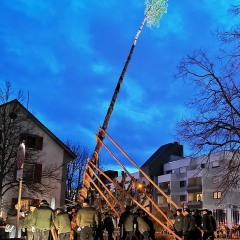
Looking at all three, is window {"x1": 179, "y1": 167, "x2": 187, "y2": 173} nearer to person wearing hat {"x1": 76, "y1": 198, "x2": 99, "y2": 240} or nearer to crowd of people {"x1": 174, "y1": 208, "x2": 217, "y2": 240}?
crowd of people {"x1": 174, "y1": 208, "x2": 217, "y2": 240}

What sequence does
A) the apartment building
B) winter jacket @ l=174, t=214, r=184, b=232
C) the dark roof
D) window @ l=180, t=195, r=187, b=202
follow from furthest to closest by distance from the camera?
1. the dark roof
2. window @ l=180, t=195, r=187, b=202
3. the apartment building
4. winter jacket @ l=174, t=214, r=184, b=232

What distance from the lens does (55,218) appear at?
12250 millimetres

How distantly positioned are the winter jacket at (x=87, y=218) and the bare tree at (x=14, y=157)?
20738 mm

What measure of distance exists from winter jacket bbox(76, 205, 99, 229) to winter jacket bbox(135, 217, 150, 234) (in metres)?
2.29

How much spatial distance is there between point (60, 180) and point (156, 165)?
117ft

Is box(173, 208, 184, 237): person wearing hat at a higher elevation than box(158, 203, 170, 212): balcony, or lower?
lower

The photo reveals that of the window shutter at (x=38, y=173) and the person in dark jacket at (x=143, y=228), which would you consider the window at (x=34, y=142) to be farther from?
the person in dark jacket at (x=143, y=228)

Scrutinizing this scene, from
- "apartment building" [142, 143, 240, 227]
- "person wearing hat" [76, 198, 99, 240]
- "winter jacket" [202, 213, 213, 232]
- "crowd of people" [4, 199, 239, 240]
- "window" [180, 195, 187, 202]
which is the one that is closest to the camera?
"person wearing hat" [76, 198, 99, 240]

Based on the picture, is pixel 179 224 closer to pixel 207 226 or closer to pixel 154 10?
pixel 207 226

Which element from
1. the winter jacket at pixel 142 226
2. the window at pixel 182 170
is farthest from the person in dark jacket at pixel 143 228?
the window at pixel 182 170

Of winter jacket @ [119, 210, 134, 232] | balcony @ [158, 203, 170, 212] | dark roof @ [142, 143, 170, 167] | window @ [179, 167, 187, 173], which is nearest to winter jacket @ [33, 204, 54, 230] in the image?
winter jacket @ [119, 210, 134, 232]

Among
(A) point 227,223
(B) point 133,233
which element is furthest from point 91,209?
(A) point 227,223

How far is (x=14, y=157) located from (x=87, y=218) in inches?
865

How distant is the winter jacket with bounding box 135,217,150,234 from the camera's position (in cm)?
1323
